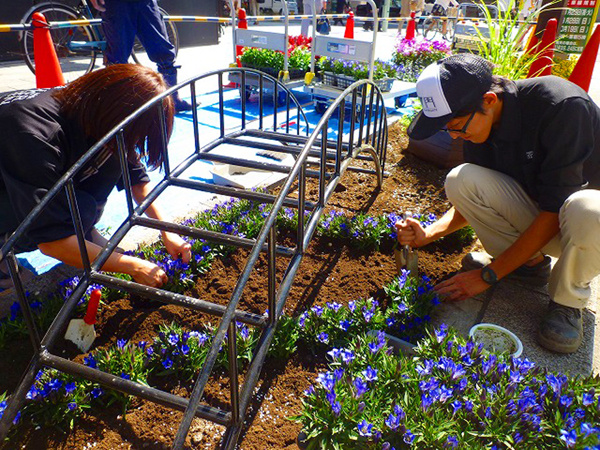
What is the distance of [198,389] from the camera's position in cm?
121

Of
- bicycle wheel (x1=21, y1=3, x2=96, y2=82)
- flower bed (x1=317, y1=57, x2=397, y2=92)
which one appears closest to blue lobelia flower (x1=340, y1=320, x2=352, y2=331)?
flower bed (x1=317, y1=57, x2=397, y2=92)

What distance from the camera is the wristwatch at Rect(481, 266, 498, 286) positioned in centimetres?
220

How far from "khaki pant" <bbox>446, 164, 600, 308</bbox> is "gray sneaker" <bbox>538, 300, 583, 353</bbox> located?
5 centimetres

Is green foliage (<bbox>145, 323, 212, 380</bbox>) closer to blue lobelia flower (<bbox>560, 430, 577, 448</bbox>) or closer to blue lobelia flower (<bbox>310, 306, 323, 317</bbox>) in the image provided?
blue lobelia flower (<bbox>310, 306, 323, 317</bbox>)

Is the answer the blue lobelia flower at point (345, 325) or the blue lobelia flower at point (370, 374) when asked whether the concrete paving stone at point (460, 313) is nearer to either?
the blue lobelia flower at point (345, 325)

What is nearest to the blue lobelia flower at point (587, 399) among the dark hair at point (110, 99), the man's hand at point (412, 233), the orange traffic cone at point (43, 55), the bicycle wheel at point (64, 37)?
the man's hand at point (412, 233)

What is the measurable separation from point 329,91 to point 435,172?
7.01 ft

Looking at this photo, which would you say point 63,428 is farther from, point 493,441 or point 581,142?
point 581,142

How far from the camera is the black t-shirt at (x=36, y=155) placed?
1.86 metres

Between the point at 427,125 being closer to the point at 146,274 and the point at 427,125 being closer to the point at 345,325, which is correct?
the point at 345,325

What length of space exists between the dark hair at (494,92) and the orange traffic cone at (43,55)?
3907mm

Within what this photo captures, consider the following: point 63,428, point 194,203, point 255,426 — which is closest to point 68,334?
point 63,428

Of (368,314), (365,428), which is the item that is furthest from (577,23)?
(365,428)

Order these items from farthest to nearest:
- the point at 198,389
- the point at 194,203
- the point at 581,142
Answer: the point at 194,203 → the point at 581,142 → the point at 198,389
